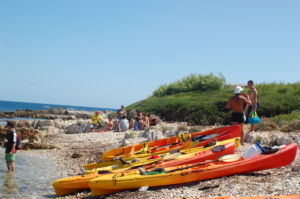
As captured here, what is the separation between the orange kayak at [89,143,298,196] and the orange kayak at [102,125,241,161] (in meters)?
2.82

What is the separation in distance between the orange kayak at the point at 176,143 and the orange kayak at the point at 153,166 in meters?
1.33

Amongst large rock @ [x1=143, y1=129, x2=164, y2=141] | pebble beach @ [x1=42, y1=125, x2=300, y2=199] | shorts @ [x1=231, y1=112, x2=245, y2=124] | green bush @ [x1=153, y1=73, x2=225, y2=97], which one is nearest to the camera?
pebble beach @ [x1=42, y1=125, x2=300, y2=199]

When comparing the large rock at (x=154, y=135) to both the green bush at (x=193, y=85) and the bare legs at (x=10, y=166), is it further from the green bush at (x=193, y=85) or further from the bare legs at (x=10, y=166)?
the green bush at (x=193, y=85)

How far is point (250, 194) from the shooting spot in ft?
20.7

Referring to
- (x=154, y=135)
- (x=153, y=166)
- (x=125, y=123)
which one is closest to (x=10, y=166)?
(x=153, y=166)

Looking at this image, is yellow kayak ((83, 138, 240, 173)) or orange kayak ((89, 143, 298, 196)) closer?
orange kayak ((89, 143, 298, 196))

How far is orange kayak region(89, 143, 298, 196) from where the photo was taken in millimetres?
7656

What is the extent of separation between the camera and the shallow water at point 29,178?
9.05 m

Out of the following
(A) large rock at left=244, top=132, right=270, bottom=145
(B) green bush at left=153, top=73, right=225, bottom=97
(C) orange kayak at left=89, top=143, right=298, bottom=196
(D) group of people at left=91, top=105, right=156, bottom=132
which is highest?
(B) green bush at left=153, top=73, right=225, bottom=97

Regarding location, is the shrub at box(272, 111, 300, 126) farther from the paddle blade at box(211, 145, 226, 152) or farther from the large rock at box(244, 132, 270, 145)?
the paddle blade at box(211, 145, 226, 152)

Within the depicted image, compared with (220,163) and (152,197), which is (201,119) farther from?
(152,197)

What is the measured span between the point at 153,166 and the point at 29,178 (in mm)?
4247

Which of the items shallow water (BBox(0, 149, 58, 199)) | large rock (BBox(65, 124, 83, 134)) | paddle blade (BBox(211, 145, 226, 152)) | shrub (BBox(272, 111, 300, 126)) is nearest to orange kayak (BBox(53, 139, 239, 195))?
paddle blade (BBox(211, 145, 226, 152))

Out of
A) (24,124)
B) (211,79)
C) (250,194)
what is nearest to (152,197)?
(250,194)
